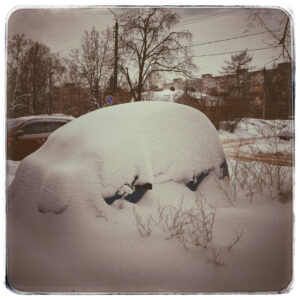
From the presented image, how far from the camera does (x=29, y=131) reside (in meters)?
2.30

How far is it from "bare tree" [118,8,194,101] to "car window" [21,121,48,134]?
0.79m

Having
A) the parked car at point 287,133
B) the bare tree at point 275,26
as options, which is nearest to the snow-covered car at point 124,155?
the parked car at point 287,133

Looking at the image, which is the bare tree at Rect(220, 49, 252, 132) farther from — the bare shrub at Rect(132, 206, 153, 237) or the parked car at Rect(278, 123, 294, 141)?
the bare shrub at Rect(132, 206, 153, 237)

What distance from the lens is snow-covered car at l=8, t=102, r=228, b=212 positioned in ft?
7.18

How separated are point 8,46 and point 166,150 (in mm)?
1578

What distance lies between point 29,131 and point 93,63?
78cm

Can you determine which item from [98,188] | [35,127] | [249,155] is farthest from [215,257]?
[35,127]

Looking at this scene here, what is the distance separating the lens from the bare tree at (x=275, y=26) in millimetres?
2309

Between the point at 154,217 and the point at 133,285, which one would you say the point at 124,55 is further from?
the point at 133,285

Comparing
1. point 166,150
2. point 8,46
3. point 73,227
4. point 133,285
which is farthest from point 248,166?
point 8,46

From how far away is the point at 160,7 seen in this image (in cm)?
235

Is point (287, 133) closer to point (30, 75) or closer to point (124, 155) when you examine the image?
point (124, 155)

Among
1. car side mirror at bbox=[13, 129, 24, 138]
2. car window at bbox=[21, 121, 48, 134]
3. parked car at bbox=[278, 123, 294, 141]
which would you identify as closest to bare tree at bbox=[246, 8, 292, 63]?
parked car at bbox=[278, 123, 294, 141]
